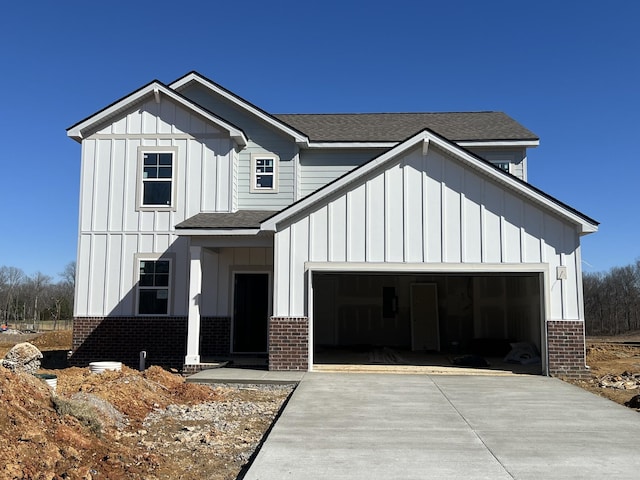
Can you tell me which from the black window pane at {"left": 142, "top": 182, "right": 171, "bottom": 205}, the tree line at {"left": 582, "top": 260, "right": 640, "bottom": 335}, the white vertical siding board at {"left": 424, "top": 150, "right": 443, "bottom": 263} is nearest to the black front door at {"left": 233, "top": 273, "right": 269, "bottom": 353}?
the black window pane at {"left": 142, "top": 182, "right": 171, "bottom": 205}

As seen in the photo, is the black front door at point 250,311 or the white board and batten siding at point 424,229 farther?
the black front door at point 250,311

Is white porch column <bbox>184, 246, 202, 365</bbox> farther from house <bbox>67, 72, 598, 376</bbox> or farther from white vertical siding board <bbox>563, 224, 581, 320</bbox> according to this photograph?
white vertical siding board <bbox>563, 224, 581, 320</bbox>

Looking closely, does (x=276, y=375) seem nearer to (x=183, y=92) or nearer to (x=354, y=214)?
(x=354, y=214)

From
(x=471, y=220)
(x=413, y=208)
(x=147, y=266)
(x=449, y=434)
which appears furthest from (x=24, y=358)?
(x=471, y=220)

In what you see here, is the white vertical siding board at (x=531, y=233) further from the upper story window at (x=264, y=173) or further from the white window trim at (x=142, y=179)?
the white window trim at (x=142, y=179)

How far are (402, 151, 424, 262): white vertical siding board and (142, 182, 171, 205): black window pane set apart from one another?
272 inches

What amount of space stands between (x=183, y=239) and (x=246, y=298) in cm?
241

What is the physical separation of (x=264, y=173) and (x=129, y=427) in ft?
32.9

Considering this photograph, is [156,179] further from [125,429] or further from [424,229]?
[125,429]

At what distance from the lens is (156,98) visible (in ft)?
54.0

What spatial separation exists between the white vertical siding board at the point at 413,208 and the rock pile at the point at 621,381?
15.8ft

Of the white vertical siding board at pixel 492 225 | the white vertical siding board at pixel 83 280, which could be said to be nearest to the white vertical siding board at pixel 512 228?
the white vertical siding board at pixel 492 225

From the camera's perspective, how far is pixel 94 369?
41.4ft

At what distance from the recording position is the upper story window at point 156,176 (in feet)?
53.7
